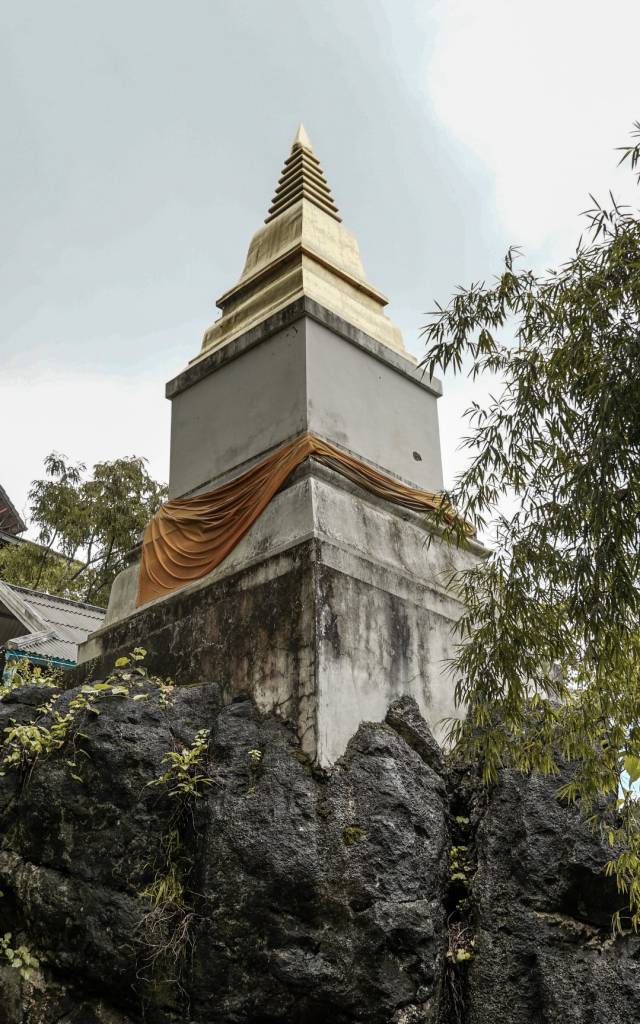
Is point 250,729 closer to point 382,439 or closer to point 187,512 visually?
point 187,512

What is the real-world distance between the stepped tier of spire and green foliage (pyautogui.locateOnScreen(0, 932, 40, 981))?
5.92 metres

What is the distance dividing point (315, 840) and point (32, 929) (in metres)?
1.89

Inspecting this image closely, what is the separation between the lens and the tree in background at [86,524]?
18.7 meters

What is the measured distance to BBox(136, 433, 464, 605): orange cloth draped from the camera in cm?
883

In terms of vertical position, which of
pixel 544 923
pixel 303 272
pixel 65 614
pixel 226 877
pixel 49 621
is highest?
pixel 303 272

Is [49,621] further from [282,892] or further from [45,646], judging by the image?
[282,892]

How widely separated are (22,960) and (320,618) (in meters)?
2.94

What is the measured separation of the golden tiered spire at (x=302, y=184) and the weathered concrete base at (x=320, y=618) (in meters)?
4.48

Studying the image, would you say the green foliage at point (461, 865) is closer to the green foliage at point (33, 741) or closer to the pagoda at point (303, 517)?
the pagoda at point (303, 517)

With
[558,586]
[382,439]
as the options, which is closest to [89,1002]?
[558,586]

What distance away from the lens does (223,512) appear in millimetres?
9289

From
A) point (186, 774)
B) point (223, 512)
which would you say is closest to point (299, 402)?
point (223, 512)

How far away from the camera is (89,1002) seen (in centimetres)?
648

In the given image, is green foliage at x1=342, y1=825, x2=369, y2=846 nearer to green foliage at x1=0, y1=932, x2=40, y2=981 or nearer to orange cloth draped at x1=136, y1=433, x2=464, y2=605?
green foliage at x1=0, y1=932, x2=40, y2=981
